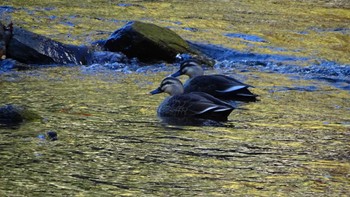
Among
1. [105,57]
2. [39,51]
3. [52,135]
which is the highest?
[52,135]

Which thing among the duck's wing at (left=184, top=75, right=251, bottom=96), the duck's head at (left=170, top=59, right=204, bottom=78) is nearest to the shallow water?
the duck's wing at (left=184, top=75, right=251, bottom=96)

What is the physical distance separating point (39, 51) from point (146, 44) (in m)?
2.00

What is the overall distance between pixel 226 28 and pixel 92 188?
13.6 meters

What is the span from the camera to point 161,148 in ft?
27.0

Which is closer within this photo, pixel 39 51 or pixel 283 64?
pixel 39 51

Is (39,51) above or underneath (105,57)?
above

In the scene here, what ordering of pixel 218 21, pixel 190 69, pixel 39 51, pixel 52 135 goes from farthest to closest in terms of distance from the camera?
pixel 218 21
pixel 39 51
pixel 190 69
pixel 52 135

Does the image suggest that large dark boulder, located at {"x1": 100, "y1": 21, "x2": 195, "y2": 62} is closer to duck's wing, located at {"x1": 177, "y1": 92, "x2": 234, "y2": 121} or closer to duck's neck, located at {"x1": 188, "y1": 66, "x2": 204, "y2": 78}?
duck's neck, located at {"x1": 188, "y1": 66, "x2": 204, "y2": 78}

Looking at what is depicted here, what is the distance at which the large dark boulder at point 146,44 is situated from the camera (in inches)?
630

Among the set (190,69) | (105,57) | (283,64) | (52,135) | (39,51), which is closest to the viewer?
(52,135)

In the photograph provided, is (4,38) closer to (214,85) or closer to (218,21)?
(214,85)

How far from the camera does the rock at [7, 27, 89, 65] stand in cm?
1484

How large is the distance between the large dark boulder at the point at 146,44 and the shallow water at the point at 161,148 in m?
3.61

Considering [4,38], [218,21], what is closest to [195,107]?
[4,38]
